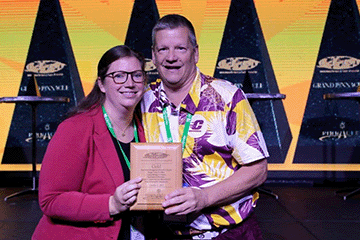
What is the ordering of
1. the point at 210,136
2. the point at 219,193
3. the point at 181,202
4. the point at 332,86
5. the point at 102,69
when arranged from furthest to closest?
the point at 332,86 < the point at 102,69 < the point at 210,136 < the point at 219,193 < the point at 181,202

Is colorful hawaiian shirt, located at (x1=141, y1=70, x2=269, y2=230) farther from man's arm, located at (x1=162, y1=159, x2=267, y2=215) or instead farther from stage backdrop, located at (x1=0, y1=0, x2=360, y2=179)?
stage backdrop, located at (x1=0, y1=0, x2=360, y2=179)

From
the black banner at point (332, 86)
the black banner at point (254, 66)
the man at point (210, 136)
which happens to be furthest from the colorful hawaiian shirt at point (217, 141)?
the black banner at point (332, 86)

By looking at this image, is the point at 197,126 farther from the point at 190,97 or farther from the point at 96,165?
the point at 96,165

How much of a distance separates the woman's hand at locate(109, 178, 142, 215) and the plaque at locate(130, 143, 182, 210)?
0.07 ft

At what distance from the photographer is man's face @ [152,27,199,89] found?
1542mm

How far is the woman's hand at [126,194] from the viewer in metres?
1.24

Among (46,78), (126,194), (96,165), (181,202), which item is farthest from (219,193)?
(46,78)

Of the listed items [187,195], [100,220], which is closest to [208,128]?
[187,195]

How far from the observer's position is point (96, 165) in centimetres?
146

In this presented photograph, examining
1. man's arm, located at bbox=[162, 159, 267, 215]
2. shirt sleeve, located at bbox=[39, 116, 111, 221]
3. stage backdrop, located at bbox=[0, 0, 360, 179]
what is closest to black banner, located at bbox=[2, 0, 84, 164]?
stage backdrop, located at bbox=[0, 0, 360, 179]

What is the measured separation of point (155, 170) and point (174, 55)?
507 mm

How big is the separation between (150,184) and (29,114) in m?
4.06

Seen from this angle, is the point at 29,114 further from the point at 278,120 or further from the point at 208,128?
the point at 208,128

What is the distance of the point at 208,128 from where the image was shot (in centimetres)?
150
